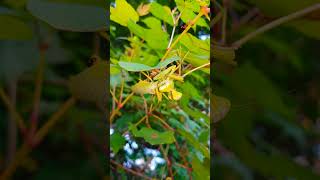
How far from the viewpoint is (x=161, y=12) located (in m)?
1.00

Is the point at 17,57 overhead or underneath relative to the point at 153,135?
overhead

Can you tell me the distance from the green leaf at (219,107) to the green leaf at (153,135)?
3.7 inches

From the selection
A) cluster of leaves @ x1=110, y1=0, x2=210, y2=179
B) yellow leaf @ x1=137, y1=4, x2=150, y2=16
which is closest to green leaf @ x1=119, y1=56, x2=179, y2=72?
cluster of leaves @ x1=110, y1=0, x2=210, y2=179

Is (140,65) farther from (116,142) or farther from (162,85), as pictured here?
(116,142)

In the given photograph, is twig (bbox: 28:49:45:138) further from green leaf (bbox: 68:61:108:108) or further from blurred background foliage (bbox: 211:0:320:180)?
blurred background foliage (bbox: 211:0:320:180)

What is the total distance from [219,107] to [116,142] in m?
0.21

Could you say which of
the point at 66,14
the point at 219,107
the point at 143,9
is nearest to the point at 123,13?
the point at 143,9

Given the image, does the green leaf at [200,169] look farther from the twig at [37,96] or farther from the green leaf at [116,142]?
the twig at [37,96]

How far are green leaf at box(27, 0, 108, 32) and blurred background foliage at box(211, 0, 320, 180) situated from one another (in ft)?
0.75

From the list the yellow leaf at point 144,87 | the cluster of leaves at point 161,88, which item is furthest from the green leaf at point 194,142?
the yellow leaf at point 144,87

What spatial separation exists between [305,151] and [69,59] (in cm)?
47

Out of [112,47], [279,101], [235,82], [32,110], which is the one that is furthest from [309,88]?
[32,110]

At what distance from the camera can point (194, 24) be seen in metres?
0.98

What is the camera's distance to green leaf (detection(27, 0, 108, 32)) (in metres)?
0.84
